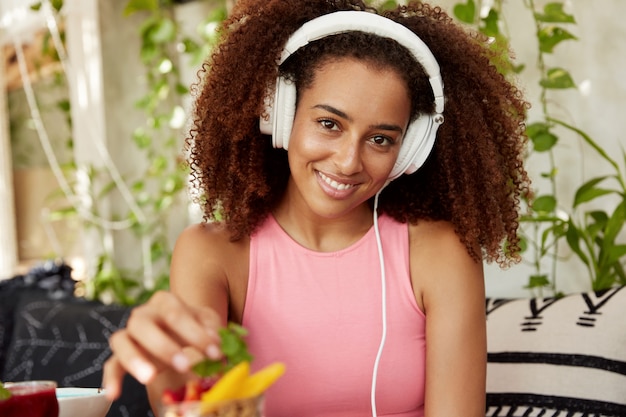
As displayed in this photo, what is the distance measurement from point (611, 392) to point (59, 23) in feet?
7.93

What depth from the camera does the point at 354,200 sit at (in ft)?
4.32

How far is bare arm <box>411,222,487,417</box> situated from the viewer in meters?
1.37

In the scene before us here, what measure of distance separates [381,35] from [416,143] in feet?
0.61

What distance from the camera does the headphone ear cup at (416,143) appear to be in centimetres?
134

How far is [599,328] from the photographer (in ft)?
4.96

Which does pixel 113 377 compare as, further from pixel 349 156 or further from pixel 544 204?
pixel 544 204

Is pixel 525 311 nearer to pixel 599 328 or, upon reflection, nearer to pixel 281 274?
pixel 599 328

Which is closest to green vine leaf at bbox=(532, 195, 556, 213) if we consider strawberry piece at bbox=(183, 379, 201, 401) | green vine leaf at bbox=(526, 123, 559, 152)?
green vine leaf at bbox=(526, 123, 559, 152)

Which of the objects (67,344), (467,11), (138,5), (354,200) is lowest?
(67,344)

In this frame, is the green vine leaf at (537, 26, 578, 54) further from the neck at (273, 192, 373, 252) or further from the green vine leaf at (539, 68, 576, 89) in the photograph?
the neck at (273, 192, 373, 252)

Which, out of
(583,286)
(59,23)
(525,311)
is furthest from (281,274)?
(59,23)

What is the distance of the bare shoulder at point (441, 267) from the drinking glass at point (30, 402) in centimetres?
77

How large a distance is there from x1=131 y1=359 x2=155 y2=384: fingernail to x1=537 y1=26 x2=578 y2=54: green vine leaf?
1505 mm

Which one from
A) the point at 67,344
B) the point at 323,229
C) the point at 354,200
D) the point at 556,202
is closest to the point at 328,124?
the point at 354,200
